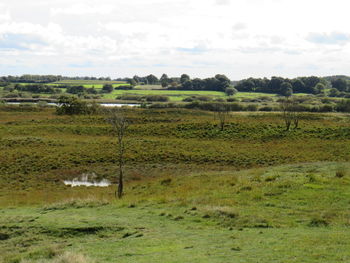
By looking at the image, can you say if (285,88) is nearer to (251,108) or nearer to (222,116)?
(251,108)

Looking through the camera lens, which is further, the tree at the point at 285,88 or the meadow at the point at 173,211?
the tree at the point at 285,88

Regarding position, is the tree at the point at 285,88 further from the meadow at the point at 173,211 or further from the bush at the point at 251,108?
the meadow at the point at 173,211

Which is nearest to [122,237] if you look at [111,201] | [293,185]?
[111,201]

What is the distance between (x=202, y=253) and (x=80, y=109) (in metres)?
79.7

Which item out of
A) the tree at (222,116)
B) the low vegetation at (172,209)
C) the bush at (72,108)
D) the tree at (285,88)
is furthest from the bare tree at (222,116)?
the tree at (285,88)

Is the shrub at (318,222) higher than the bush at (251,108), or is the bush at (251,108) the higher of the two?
the bush at (251,108)

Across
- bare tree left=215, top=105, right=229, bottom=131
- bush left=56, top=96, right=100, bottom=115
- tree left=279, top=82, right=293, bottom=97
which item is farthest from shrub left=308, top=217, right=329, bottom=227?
tree left=279, top=82, right=293, bottom=97

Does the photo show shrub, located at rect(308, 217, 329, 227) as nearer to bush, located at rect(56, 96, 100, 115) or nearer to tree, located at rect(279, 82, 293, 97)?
bush, located at rect(56, 96, 100, 115)

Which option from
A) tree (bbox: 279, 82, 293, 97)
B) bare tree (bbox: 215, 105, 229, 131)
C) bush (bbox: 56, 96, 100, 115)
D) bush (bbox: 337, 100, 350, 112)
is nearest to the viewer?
bare tree (bbox: 215, 105, 229, 131)

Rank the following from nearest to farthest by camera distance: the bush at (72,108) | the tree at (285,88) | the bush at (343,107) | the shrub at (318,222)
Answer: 1. the shrub at (318,222)
2. the bush at (72,108)
3. the bush at (343,107)
4. the tree at (285,88)

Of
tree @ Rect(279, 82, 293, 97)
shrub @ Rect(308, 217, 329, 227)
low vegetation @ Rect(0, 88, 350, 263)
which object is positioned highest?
tree @ Rect(279, 82, 293, 97)

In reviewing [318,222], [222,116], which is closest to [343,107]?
[222,116]

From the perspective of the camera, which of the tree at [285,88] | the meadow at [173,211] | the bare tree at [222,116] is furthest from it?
the tree at [285,88]

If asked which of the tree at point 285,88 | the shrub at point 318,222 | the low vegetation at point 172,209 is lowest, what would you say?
the low vegetation at point 172,209
